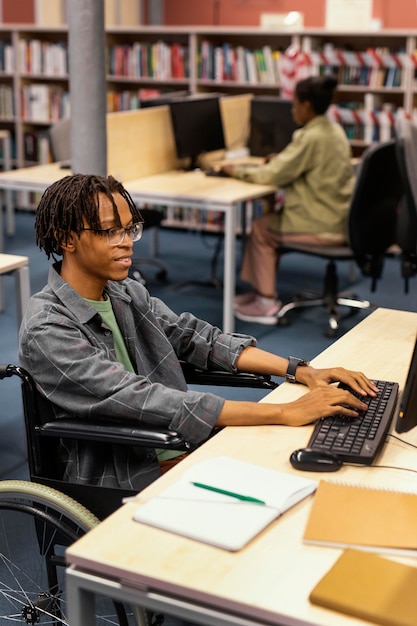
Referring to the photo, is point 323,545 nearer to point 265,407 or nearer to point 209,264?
point 265,407

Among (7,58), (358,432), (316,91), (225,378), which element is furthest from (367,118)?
(358,432)

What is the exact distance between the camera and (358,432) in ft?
5.96

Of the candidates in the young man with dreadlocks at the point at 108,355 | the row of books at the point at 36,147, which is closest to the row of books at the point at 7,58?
the row of books at the point at 36,147

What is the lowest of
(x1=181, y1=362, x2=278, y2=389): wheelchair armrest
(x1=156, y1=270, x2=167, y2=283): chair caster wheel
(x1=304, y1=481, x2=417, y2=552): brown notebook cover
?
(x1=156, y1=270, x2=167, y2=283): chair caster wheel

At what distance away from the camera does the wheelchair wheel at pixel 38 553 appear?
175 cm

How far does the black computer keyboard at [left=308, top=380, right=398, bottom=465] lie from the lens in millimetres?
1729

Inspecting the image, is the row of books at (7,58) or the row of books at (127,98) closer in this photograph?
the row of books at (127,98)

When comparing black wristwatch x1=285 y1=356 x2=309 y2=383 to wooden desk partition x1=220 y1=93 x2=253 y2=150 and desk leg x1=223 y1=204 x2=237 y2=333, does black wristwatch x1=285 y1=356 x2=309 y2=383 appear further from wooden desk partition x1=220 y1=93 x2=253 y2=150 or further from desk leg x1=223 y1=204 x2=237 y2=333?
wooden desk partition x1=220 y1=93 x2=253 y2=150

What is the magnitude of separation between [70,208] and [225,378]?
0.58m

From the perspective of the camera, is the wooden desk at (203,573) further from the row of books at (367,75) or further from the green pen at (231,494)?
the row of books at (367,75)

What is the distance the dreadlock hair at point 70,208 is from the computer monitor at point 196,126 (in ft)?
11.0

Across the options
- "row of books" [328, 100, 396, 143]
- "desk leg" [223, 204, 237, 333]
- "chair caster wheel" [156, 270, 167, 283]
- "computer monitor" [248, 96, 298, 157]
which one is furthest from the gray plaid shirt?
"row of books" [328, 100, 396, 143]

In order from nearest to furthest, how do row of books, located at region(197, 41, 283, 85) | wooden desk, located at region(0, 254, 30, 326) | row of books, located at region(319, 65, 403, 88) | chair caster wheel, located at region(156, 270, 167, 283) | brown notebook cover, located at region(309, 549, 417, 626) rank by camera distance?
brown notebook cover, located at region(309, 549, 417, 626)
wooden desk, located at region(0, 254, 30, 326)
chair caster wheel, located at region(156, 270, 167, 283)
row of books, located at region(319, 65, 403, 88)
row of books, located at region(197, 41, 283, 85)

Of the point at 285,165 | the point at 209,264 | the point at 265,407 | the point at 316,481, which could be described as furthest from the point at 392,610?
the point at 209,264
